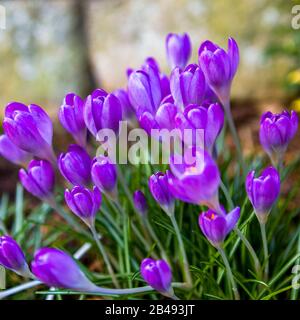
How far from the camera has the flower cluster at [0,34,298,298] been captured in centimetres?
49

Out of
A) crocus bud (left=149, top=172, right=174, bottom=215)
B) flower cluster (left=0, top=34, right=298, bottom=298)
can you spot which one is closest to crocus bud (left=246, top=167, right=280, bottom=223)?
flower cluster (left=0, top=34, right=298, bottom=298)

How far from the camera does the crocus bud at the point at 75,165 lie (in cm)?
60

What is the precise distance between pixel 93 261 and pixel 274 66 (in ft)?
5.59

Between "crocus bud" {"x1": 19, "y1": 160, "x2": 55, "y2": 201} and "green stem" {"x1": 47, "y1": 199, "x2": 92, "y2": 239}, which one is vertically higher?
"crocus bud" {"x1": 19, "y1": 160, "x2": 55, "y2": 201}

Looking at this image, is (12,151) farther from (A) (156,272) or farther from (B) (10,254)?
(A) (156,272)

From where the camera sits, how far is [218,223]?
0.51 meters

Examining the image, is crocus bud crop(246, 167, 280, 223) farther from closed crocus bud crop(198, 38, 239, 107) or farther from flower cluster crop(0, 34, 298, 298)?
closed crocus bud crop(198, 38, 239, 107)

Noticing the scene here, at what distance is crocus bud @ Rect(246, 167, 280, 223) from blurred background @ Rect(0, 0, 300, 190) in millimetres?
1546

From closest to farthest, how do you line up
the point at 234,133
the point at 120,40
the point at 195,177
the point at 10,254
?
the point at 195,177
the point at 10,254
the point at 234,133
the point at 120,40

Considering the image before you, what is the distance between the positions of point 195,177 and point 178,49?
37cm

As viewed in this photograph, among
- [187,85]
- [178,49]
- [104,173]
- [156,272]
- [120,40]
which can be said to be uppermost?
[120,40]

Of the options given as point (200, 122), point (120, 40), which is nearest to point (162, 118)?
point (200, 122)

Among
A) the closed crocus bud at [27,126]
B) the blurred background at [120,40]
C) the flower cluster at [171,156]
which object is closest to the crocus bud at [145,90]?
the flower cluster at [171,156]
